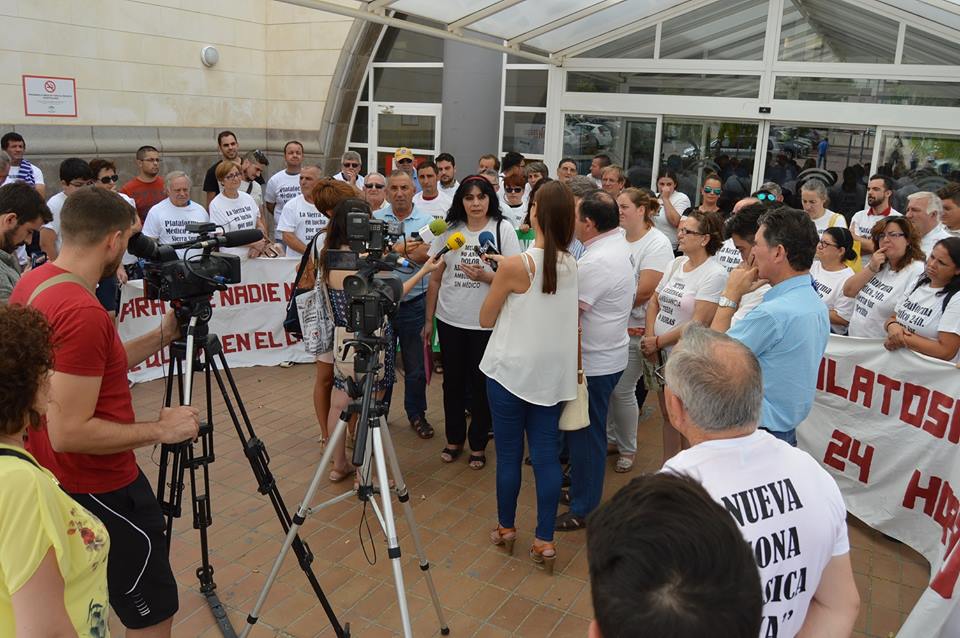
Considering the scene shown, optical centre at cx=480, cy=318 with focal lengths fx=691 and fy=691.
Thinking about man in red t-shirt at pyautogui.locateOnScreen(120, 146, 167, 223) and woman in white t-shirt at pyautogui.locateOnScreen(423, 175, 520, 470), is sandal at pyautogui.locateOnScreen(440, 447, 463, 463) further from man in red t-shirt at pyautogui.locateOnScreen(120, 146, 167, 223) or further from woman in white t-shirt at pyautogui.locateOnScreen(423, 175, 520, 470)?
man in red t-shirt at pyautogui.locateOnScreen(120, 146, 167, 223)

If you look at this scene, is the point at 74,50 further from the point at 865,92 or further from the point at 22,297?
the point at 865,92

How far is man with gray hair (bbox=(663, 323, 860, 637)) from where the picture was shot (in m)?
1.70

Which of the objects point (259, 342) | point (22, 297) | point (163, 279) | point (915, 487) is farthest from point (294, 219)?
point (915, 487)

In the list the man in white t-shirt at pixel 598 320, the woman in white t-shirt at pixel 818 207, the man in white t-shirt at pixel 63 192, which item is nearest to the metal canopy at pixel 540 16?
the woman in white t-shirt at pixel 818 207

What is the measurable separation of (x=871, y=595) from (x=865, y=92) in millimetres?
7429

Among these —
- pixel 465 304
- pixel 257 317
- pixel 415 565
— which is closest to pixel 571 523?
pixel 415 565

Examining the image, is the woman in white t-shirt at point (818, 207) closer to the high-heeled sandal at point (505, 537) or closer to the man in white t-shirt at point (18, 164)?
the high-heeled sandal at point (505, 537)

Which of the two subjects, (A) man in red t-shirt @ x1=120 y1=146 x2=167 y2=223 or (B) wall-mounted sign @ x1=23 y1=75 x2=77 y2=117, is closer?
(A) man in red t-shirt @ x1=120 y1=146 x2=167 y2=223

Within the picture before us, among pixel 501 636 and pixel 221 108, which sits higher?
pixel 221 108

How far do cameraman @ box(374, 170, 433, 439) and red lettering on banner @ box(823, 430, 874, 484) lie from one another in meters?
2.94

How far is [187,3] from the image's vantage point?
11508 millimetres

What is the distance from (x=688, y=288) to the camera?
4.39m

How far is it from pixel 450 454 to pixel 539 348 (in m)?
1.88

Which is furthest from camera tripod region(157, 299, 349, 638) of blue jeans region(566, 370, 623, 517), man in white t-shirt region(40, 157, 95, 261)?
man in white t-shirt region(40, 157, 95, 261)
